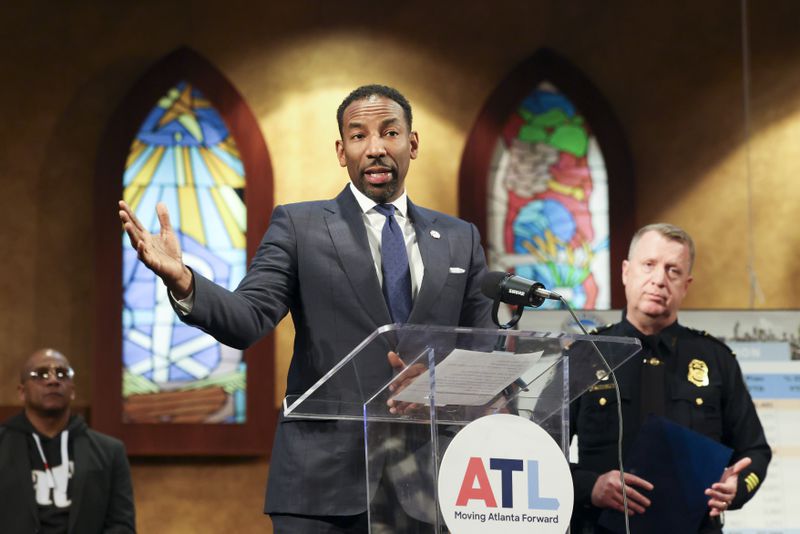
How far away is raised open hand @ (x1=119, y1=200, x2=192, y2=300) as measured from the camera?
1.96m

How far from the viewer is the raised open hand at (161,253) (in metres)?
1.96

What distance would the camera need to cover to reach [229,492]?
5.43 metres

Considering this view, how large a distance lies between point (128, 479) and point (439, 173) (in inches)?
79.7

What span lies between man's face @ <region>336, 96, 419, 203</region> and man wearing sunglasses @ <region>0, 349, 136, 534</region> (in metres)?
2.69

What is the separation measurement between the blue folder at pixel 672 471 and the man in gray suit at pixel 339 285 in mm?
698

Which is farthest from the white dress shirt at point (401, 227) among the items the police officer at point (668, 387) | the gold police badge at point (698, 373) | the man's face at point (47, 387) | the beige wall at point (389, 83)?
the beige wall at point (389, 83)

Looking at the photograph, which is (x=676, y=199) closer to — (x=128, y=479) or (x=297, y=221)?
(x=128, y=479)

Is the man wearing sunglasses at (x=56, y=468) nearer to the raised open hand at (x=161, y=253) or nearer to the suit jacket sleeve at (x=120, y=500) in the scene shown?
the suit jacket sleeve at (x=120, y=500)

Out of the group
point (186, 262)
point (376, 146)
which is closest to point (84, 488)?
point (186, 262)

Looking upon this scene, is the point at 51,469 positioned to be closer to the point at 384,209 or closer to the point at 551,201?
the point at 551,201

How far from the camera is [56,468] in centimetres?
468

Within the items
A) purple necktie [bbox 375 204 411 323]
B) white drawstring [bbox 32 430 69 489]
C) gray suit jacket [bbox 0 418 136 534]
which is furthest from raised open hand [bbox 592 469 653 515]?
white drawstring [bbox 32 430 69 489]

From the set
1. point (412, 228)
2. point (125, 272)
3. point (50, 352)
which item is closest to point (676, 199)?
point (125, 272)

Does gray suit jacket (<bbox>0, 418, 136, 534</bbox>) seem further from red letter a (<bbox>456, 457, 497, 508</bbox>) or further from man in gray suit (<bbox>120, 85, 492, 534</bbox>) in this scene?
red letter a (<bbox>456, 457, 497, 508</bbox>)
